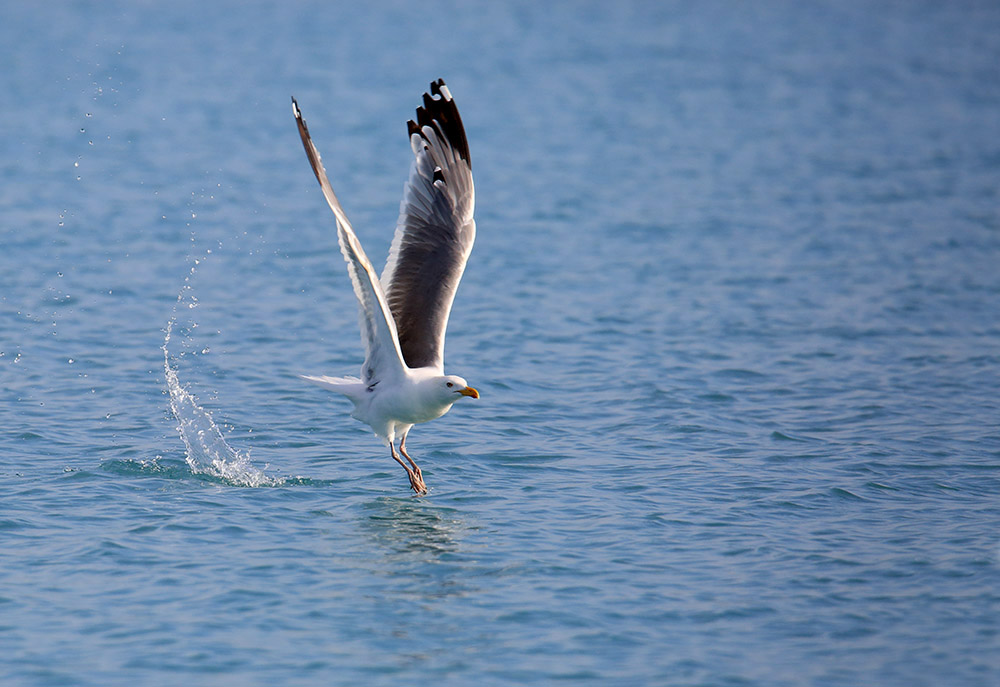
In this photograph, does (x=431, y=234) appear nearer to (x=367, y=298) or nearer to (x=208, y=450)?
(x=367, y=298)

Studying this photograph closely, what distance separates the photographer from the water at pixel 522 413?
25.5ft

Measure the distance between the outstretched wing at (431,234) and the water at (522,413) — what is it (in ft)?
4.00

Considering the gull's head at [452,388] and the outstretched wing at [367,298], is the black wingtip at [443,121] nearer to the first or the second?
the outstretched wing at [367,298]

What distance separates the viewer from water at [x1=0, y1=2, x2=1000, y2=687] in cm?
777

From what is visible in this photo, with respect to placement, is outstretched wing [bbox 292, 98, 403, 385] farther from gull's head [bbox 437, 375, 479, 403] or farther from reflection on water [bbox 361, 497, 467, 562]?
reflection on water [bbox 361, 497, 467, 562]

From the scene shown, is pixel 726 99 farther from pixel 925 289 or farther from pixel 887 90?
pixel 925 289

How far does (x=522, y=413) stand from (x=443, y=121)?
2.92 metres

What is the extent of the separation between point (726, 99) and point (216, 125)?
1318 centimetres

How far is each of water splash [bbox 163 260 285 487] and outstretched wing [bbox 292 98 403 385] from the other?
1.20 metres

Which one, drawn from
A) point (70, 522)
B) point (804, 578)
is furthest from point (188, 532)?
point (804, 578)

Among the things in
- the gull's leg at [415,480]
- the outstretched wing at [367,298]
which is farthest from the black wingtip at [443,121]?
the gull's leg at [415,480]

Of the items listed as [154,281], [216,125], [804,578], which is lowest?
[804,578]

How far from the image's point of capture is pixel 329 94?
34406mm

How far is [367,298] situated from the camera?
915 cm
